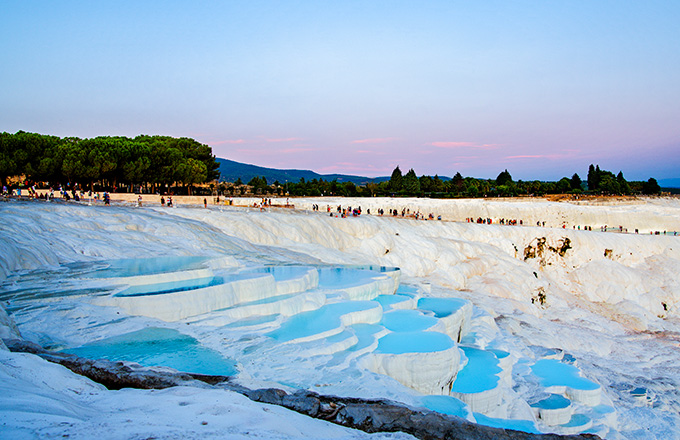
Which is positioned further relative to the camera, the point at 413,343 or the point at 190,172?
the point at 190,172

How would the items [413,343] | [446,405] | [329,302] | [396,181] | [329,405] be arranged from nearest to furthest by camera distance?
[329,405]
[446,405]
[413,343]
[329,302]
[396,181]

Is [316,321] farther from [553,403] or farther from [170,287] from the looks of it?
[553,403]

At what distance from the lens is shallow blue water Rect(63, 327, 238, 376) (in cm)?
770

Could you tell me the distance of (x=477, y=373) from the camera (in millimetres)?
11094

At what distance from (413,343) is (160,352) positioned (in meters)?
5.28

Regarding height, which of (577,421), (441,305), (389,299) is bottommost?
(577,421)

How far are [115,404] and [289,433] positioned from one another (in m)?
1.83

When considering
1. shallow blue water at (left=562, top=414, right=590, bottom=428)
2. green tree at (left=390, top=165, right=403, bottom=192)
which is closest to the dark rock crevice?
shallow blue water at (left=562, top=414, right=590, bottom=428)

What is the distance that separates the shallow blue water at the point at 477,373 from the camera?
33.5 feet

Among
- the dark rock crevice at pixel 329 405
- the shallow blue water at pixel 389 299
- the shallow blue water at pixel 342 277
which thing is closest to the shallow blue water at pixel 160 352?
the dark rock crevice at pixel 329 405

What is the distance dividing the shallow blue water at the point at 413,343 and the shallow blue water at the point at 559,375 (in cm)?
366

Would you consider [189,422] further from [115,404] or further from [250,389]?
[250,389]

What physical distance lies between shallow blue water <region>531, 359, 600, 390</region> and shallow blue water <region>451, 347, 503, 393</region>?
5.36ft

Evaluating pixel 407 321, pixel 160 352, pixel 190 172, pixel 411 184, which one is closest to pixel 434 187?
pixel 411 184
